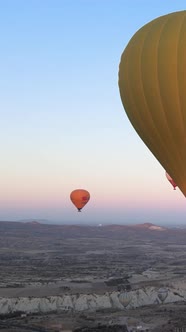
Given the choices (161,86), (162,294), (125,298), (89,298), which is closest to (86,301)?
(89,298)

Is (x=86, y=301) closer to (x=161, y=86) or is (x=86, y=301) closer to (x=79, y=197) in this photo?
(x=79, y=197)

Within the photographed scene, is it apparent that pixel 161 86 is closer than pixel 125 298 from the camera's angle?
Yes

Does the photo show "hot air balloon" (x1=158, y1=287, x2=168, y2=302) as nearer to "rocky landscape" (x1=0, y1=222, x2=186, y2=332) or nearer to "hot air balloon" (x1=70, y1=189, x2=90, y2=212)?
"rocky landscape" (x1=0, y1=222, x2=186, y2=332)

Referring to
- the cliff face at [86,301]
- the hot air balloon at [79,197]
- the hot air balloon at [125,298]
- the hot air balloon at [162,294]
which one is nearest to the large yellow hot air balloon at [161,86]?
the cliff face at [86,301]

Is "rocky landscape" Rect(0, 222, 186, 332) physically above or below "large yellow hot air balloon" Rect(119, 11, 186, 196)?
below

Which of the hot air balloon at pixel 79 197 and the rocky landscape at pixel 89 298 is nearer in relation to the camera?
the rocky landscape at pixel 89 298

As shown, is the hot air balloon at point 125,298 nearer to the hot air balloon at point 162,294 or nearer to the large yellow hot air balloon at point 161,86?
the hot air balloon at point 162,294

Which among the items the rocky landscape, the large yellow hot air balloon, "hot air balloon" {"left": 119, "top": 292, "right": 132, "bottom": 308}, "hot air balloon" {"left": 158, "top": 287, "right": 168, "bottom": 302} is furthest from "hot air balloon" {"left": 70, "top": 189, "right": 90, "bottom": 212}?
the large yellow hot air balloon
